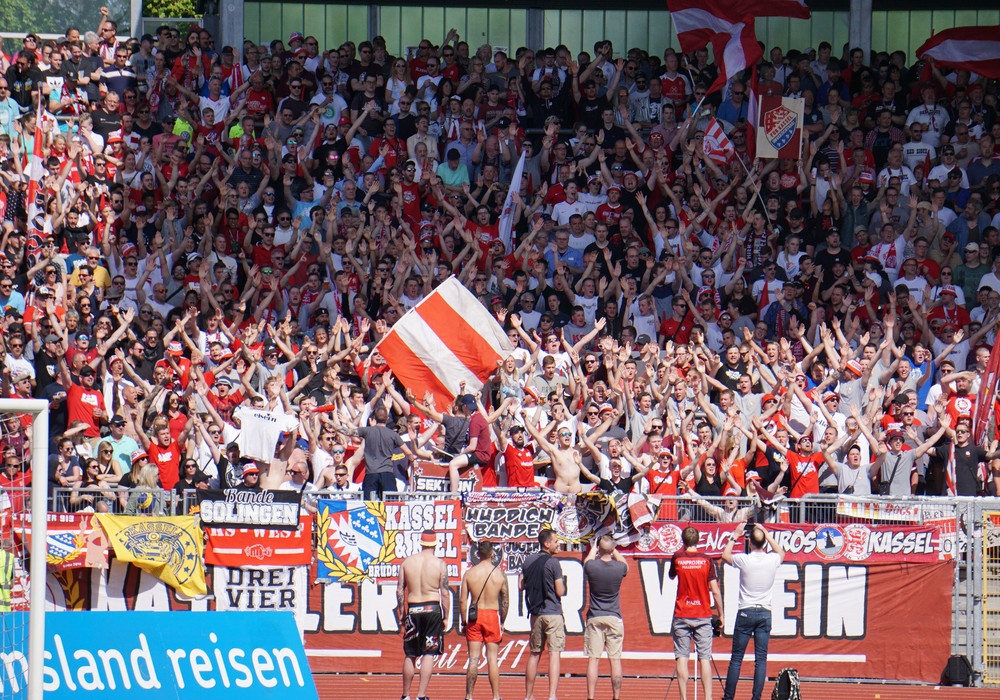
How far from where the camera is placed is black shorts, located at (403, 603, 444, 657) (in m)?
14.4

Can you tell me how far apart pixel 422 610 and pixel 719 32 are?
46.2 ft

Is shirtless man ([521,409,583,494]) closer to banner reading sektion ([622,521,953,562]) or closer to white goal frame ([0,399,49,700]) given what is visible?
banner reading sektion ([622,521,953,562])

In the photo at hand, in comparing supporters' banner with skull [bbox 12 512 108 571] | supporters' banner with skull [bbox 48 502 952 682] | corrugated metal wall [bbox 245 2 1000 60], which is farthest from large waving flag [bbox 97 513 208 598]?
corrugated metal wall [bbox 245 2 1000 60]

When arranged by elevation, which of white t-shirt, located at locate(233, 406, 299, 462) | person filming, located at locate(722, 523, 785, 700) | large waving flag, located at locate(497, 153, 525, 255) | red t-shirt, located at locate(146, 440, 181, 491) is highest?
large waving flag, located at locate(497, 153, 525, 255)

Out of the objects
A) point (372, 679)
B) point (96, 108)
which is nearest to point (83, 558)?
point (372, 679)

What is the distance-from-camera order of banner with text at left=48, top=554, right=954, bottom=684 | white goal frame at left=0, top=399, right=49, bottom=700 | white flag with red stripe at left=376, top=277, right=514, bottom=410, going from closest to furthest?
1. white goal frame at left=0, top=399, right=49, bottom=700
2. banner with text at left=48, top=554, right=954, bottom=684
3. white flag with red stripe at left=376, top=277, right=514, bottom=410

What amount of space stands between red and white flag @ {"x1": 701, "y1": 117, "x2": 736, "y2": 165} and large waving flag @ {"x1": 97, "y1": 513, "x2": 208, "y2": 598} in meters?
11.7

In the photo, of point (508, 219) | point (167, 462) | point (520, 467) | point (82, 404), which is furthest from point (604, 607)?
point (508, 219)

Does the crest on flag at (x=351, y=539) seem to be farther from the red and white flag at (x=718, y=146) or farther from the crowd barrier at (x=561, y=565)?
the red and white flag at (x=718, y=146)

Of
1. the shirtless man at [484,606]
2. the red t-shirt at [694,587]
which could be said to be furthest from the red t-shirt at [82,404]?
the red t-shirt at [694,587]

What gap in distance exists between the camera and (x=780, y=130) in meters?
24.0

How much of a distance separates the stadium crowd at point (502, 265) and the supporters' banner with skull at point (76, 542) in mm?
274

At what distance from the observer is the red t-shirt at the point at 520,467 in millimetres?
17984

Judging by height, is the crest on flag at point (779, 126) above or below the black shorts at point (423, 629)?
above
